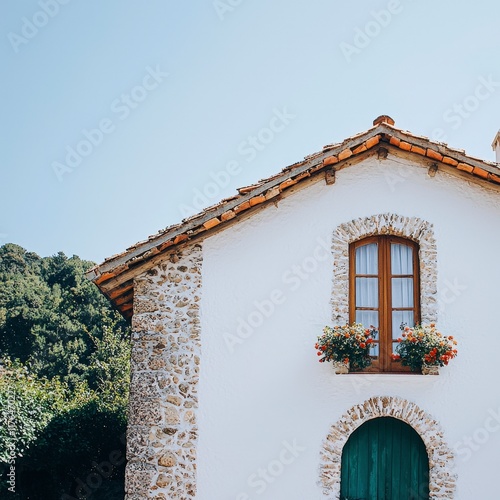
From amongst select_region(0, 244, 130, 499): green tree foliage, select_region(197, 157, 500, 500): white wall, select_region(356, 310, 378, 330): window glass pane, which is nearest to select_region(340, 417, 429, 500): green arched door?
select_region(197, 157, 500, 500): white wall

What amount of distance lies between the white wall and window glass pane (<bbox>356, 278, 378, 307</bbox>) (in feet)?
1.66

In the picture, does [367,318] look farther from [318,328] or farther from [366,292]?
[318,328]

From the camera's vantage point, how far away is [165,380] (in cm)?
824

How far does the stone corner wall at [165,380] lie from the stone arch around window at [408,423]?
1879 millimetres

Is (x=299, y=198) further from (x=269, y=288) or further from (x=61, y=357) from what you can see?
(x=61, y=357)

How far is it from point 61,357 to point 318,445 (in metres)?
27.3

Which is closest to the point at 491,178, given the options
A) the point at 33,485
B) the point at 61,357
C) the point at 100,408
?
the point at 100,408

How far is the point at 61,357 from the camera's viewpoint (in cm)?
3259

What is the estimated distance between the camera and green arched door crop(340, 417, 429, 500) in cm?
820

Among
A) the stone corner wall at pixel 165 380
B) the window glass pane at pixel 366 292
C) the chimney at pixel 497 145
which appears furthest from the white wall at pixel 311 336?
the chimney at pixel 497 145

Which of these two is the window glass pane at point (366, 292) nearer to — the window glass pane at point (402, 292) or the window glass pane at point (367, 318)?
the window glass pane at point (367, 318)

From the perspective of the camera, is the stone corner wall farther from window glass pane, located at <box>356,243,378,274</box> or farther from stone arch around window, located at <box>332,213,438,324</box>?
window glass pane, located at <box>356,243,378,274</box>

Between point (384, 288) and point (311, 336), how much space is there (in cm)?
134

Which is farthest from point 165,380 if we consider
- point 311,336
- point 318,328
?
point 318,328
